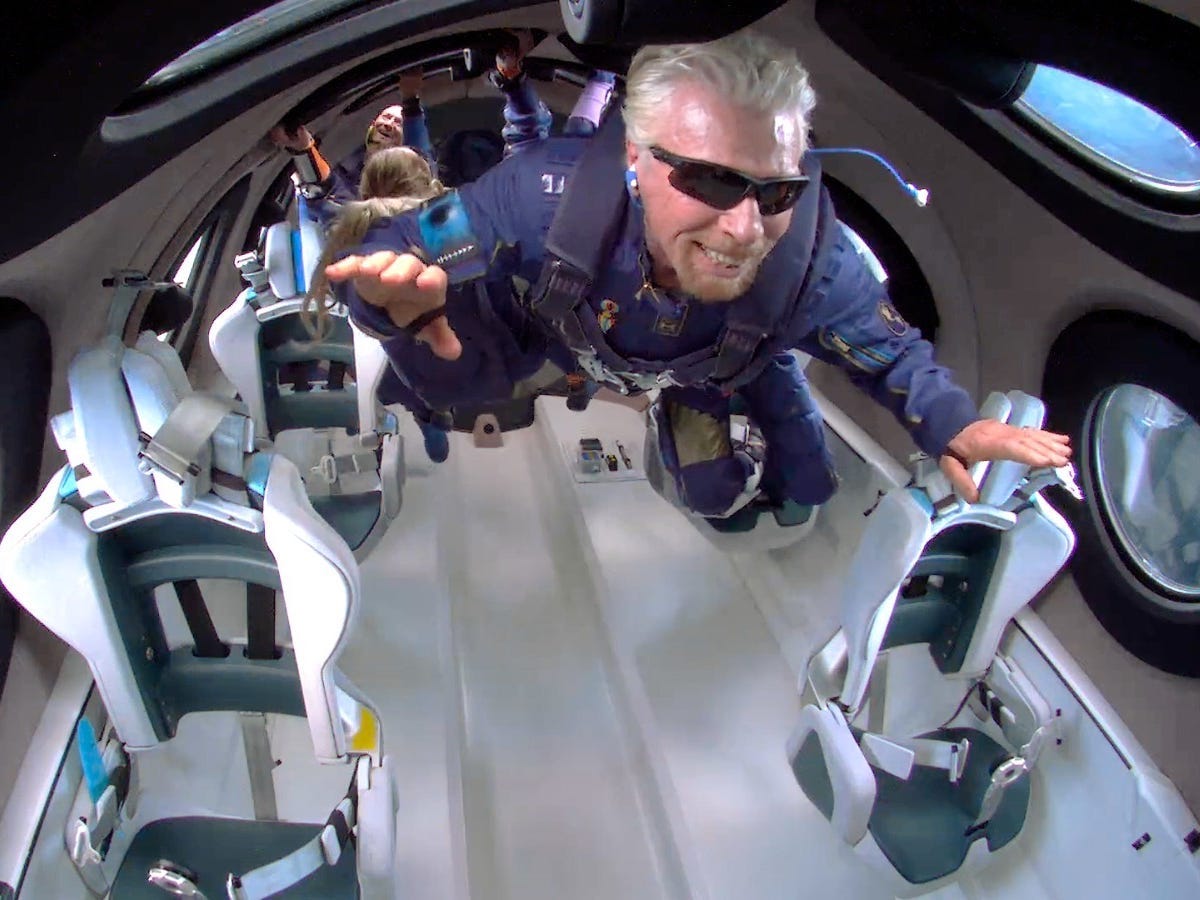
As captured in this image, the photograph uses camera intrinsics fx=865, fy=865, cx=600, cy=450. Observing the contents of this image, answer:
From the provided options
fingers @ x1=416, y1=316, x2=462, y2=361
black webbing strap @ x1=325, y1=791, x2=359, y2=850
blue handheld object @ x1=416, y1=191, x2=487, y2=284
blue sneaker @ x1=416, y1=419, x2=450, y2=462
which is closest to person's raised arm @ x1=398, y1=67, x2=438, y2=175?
blue sneaker @ x1=416, y1=419, x2=450, y2=462

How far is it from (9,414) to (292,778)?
57.2 inches

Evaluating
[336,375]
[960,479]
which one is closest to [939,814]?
[960,479]

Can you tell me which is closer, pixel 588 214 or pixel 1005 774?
pixel 588 214

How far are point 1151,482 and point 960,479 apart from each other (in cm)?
82

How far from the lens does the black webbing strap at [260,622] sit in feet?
5.79

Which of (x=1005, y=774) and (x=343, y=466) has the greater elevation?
(x=1005, y=774)

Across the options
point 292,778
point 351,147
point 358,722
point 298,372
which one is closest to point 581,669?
point 292,778

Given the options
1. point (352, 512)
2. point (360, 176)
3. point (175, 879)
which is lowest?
point (352, 512)

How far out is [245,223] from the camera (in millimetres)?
4160

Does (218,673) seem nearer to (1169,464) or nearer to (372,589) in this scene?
(372,589)

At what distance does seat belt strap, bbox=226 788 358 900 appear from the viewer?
169cm

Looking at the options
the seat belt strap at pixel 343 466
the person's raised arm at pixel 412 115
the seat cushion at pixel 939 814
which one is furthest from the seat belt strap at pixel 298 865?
the person's raised arm at pixel 412 115

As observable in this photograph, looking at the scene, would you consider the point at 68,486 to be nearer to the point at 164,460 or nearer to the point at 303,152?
the point at 164,460

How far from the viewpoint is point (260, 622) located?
1.78 meters
